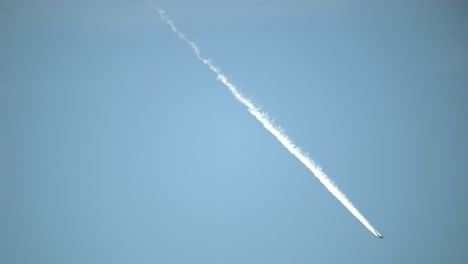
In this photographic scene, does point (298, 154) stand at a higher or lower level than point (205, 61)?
lower

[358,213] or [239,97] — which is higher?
[239,97]

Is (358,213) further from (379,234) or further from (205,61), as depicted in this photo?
(205,61)

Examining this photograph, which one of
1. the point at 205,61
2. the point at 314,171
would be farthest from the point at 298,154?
the point at 205,61

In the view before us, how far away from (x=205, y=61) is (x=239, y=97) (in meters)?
1.60

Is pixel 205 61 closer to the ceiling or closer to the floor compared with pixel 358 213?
closer to the ceiling

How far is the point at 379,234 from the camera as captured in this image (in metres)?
16.0

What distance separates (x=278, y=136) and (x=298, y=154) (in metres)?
0.86

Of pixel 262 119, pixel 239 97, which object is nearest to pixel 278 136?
pixel 262 119

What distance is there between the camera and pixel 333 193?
53.4ft

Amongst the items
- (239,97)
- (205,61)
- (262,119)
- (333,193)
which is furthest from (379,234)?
(205,61)

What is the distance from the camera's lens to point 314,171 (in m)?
16.3

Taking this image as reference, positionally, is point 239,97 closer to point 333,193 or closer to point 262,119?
point 262,119

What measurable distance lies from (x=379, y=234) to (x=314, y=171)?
280 cm

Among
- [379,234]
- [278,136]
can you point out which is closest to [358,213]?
[379,234]
